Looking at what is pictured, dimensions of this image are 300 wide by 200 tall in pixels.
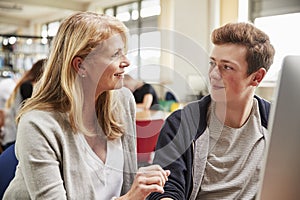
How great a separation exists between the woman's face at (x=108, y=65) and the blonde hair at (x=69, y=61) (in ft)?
0.08

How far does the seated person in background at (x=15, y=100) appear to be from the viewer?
2.63 meters

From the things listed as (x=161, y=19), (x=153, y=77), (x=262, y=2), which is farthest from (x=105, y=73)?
(x=262, y=2)

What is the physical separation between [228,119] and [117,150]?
14.9 inches

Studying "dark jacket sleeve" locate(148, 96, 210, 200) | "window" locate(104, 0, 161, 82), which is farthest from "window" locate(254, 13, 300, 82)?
"dark jacket sleeve" locate(148, 96, 210, 200)

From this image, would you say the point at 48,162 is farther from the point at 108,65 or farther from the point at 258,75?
the point at 258,75

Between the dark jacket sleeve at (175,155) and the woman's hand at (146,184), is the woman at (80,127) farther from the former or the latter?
the dark jacket sleeve at (175,155)

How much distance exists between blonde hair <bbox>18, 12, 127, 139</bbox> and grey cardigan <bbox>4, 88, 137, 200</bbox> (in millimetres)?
34

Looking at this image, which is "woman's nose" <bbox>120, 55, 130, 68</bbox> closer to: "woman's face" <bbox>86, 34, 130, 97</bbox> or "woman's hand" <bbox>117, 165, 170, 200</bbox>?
"woman's face" <bbox>86, 34, 130, 97</bbox>

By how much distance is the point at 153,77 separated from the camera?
1396 mm

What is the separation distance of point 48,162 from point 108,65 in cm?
33

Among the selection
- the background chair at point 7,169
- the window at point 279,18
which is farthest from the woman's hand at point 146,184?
the window at point 279,18

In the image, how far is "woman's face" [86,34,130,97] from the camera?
1121 mm

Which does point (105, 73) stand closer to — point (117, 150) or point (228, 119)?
point (117, 150)

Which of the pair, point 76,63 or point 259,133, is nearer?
point 76,63
